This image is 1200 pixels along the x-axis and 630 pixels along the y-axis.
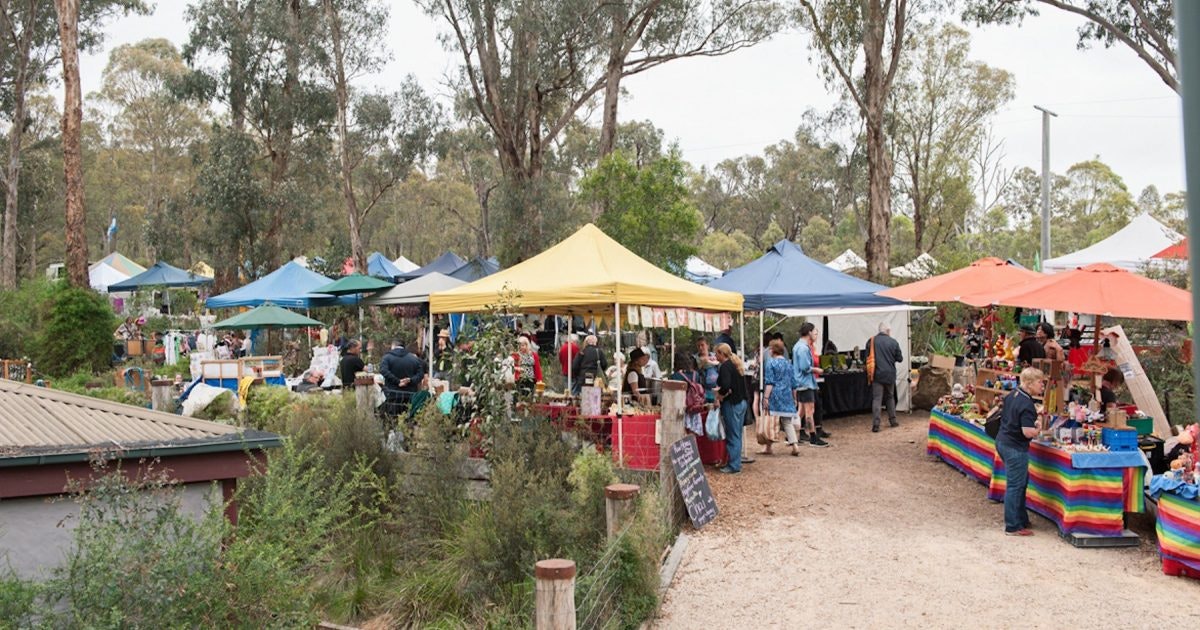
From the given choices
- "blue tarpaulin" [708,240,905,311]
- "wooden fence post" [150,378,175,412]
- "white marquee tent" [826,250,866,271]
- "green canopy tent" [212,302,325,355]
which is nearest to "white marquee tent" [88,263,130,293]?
"green canopy tent" [212,302,325,355]

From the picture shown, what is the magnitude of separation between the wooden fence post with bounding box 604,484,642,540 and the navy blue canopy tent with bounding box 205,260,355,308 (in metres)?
13.4

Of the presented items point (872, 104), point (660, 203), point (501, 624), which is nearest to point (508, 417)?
point (501, 624)

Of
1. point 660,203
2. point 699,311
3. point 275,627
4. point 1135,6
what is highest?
point 1135,6

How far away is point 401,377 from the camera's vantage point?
39.0 ft

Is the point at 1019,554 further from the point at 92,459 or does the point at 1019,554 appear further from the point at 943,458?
the point at 92,459

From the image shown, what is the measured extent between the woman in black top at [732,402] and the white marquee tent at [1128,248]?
43.1ft

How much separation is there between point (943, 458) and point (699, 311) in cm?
335

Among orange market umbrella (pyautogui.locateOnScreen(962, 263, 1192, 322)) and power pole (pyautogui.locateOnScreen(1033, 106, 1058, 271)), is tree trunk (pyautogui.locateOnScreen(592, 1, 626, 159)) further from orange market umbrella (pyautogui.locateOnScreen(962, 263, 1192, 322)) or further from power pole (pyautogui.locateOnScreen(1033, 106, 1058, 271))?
orange market umbrella (pyautogui.locateOnScreen(962, 263, 1192, 322))

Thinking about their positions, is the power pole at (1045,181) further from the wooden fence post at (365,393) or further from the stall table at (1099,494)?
the wooden fence post at (365,393)

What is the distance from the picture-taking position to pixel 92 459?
509cm

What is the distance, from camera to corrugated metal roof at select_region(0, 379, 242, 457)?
5.38 metres

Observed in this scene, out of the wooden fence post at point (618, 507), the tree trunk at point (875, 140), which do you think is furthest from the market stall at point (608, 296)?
the tree trunk at point (875, 140)

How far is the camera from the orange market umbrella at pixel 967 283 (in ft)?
41.5

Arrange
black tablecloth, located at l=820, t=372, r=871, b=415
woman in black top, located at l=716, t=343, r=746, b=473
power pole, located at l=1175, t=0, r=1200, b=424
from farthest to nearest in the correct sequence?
black tablecloth, located at l=820, t=372, r=871, b=415 < woman in black top, located at l=716, t=343, r=746, b=473 < power pole, located at l=1175, t=0, r=1200, b=424
